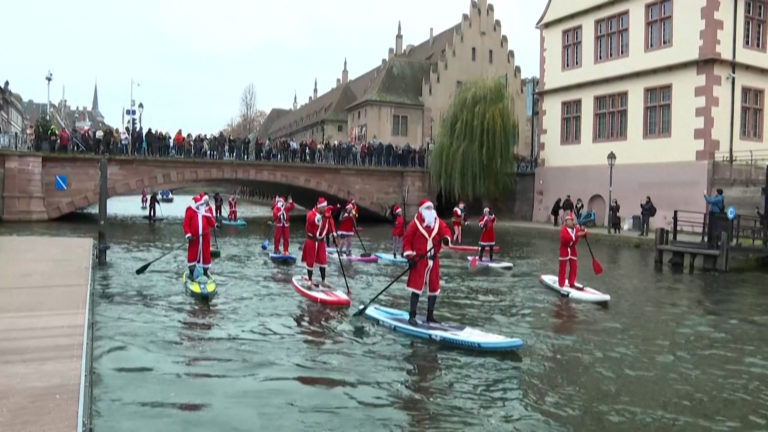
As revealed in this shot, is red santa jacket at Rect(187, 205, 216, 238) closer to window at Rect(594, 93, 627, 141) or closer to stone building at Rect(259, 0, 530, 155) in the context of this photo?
window at Rect(594, 93, 627, 141)

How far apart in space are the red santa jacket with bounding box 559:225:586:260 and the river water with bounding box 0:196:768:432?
1.04 metres

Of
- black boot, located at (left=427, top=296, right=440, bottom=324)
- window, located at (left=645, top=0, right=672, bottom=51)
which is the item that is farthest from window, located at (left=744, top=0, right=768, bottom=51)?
black boot, located at (left=427, top=296, right=440, bottom=324)

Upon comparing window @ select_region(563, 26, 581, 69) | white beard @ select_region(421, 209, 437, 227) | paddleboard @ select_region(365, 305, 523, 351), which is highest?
window @ select_region(563, 26, 581, 69)

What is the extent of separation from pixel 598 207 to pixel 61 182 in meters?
27.5

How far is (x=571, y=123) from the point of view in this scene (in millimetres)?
38000

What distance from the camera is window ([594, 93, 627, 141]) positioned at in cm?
3469

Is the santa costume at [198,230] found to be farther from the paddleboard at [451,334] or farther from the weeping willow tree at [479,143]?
the weeping willow tree at [479,143]

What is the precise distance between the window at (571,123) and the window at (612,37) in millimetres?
2749

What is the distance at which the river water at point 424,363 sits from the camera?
7727 mm

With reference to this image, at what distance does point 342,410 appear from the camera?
25.9 ft

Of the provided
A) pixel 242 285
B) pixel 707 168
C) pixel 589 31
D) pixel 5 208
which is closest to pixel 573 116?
pixel 589 31

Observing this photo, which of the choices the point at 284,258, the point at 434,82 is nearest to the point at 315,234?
the point at 284,258

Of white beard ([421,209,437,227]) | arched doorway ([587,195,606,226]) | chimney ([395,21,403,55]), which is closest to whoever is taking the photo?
white beard ([421,209,437,227])

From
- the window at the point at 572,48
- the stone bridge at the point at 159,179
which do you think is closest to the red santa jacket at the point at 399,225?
the window at the point at 572,48
